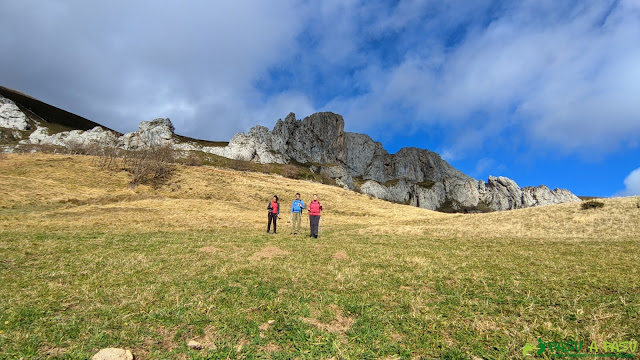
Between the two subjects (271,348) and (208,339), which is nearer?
(271,348)

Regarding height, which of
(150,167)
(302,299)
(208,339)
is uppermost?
(150,167)

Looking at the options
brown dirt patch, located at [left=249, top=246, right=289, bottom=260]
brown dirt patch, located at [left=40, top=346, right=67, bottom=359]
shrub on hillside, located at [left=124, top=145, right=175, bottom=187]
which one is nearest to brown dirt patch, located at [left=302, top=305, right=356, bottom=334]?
brown dirt patch, located at [left=40, top=346, right=67, bottom=359]

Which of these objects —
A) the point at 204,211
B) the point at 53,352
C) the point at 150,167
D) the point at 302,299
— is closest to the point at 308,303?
the point at 302,299

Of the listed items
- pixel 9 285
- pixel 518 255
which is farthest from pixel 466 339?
pixel 9 285

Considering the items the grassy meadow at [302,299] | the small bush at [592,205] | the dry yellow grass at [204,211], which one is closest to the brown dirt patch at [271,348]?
the grassy meadow at [302,299]

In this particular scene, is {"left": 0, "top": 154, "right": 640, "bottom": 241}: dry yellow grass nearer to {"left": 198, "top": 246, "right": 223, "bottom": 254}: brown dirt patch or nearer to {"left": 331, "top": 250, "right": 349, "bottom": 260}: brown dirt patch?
{"left": 198, "top": 246, "right": 223, "bottom": 254}: brown dirt patch

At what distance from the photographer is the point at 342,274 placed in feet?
37.0

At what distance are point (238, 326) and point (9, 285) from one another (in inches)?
358

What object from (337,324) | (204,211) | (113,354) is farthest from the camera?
(204,211)

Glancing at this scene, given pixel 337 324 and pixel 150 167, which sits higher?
pixel 150 167

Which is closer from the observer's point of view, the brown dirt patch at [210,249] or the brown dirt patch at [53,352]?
the brown dirt patch at [53,352]

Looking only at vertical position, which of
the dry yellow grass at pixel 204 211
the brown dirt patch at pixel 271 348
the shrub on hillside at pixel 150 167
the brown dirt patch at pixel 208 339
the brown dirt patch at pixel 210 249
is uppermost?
the shrub on hillside at pixel 150 167

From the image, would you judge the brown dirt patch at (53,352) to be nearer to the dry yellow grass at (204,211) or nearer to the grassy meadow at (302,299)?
the grassy meadow at (302,299)

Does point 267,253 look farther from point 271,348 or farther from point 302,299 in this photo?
point 271,348
